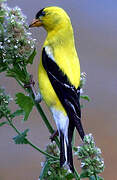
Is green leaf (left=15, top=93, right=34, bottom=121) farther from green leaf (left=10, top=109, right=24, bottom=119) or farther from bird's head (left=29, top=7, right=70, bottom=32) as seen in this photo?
bird's head (left=29, top=7, right=70, bottom=32)

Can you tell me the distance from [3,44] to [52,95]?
0.93 ft

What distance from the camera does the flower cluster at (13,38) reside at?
593 mm

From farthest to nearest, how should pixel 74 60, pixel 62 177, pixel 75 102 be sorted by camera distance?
1. pixel 74 60
2. pixel 75 102
3. pixel 62 177

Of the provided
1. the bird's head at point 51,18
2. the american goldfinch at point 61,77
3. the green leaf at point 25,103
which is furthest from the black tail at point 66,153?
the bird's head at point 51,18

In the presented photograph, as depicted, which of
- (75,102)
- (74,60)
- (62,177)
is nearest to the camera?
(62,177)

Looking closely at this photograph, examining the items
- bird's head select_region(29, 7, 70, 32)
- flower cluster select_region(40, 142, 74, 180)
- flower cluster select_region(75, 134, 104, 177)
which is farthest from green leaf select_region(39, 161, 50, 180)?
bird's head select_region(29, 7, 70, 32)

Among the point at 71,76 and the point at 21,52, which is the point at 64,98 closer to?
the point at 71,76

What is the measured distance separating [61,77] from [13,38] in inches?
9.9

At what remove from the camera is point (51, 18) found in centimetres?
97

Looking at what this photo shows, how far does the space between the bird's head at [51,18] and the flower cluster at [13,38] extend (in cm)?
31

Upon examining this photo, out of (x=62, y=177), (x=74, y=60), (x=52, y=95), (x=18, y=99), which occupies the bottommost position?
(x=62, y=177)

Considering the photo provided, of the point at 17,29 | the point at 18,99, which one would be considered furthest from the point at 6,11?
the point at 18,99

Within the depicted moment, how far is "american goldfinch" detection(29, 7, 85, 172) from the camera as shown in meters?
0.70

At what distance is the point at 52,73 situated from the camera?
830 millimetres
